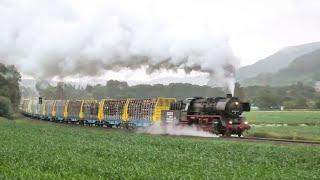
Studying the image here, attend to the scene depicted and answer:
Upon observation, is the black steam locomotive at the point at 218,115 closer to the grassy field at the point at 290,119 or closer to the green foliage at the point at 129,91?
the green foliage at the point at 129,91

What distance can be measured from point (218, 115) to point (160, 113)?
832 cm

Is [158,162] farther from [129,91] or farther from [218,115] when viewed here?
[129,91]

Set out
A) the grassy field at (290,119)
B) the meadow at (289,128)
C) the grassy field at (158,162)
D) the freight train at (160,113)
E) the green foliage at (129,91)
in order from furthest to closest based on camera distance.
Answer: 1. the green foliage at (129,91)
2. the grassy field at (290,119)
3. the meadow at (289,128)
4. the freight train at (160,113)
5. the grassy field at (158,162)

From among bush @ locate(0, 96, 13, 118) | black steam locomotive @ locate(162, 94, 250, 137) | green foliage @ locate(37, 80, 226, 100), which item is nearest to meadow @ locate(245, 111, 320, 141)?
black steam locomotive @ locate(162, 94, 250, 137)

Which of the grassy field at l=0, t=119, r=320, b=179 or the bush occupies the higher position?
the bush

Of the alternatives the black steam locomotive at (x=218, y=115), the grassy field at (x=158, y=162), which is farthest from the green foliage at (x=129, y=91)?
the grassy field at (x=158, y=162)

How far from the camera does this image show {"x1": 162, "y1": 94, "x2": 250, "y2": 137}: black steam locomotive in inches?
1419

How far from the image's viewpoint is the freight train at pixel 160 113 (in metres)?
36.3

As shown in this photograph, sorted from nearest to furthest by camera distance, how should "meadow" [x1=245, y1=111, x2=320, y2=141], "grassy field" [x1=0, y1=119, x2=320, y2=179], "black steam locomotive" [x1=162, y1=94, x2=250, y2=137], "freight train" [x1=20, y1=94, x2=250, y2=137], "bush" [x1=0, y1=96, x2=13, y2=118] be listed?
"grassy field" [x1=0, y1=119, x2=320, y2=179] → "black steam locomotive" [x1=162, y1=94, x2=250, y2=137] → "freight train" [x1=20, y1=94, x2=250, y2=137] → "meadow" [x1=245, y1=111, x2=320, y2=141] → "bush" [x1=0, y1=96, x2=13, y2=118]

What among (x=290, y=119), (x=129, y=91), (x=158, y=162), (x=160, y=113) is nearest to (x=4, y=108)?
(x=160, y=113)

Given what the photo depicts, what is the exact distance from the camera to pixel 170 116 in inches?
1619

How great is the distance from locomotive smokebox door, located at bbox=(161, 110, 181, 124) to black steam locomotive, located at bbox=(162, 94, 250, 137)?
70 cm

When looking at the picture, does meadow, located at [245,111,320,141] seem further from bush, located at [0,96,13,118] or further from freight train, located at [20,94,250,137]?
bush, located at [0,96,13,118]

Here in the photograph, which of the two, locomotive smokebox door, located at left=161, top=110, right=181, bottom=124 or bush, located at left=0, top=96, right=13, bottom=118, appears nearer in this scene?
locomotive smokebox door, located at left=161, top=110, right=181, bottom=124
